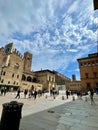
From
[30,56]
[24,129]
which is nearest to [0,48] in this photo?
[30,56]

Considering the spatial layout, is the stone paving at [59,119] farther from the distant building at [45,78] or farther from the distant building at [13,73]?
the distant building at [45,78]

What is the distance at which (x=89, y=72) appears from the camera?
132ft

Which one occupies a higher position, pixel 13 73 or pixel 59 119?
pixel 13 73

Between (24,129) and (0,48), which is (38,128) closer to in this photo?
(24,129)

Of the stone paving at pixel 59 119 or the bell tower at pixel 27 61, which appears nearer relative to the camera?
the stone paving at pixel 59 119

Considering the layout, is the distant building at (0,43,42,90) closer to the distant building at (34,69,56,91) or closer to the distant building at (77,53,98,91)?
the distant building at (34,69,56,91)

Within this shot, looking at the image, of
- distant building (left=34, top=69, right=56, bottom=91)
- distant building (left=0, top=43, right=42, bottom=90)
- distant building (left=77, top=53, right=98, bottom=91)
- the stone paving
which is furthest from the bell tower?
the stone paving

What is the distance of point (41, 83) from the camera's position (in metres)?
63.9

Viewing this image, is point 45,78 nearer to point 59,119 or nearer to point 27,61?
point 27,61

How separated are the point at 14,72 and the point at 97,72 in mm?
32103

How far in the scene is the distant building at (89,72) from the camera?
3906 centimetres

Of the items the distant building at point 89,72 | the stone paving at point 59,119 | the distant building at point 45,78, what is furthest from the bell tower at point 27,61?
the stone paving at point 59,119

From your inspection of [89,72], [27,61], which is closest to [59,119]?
[89,72]

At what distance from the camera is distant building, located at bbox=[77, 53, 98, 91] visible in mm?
39062
